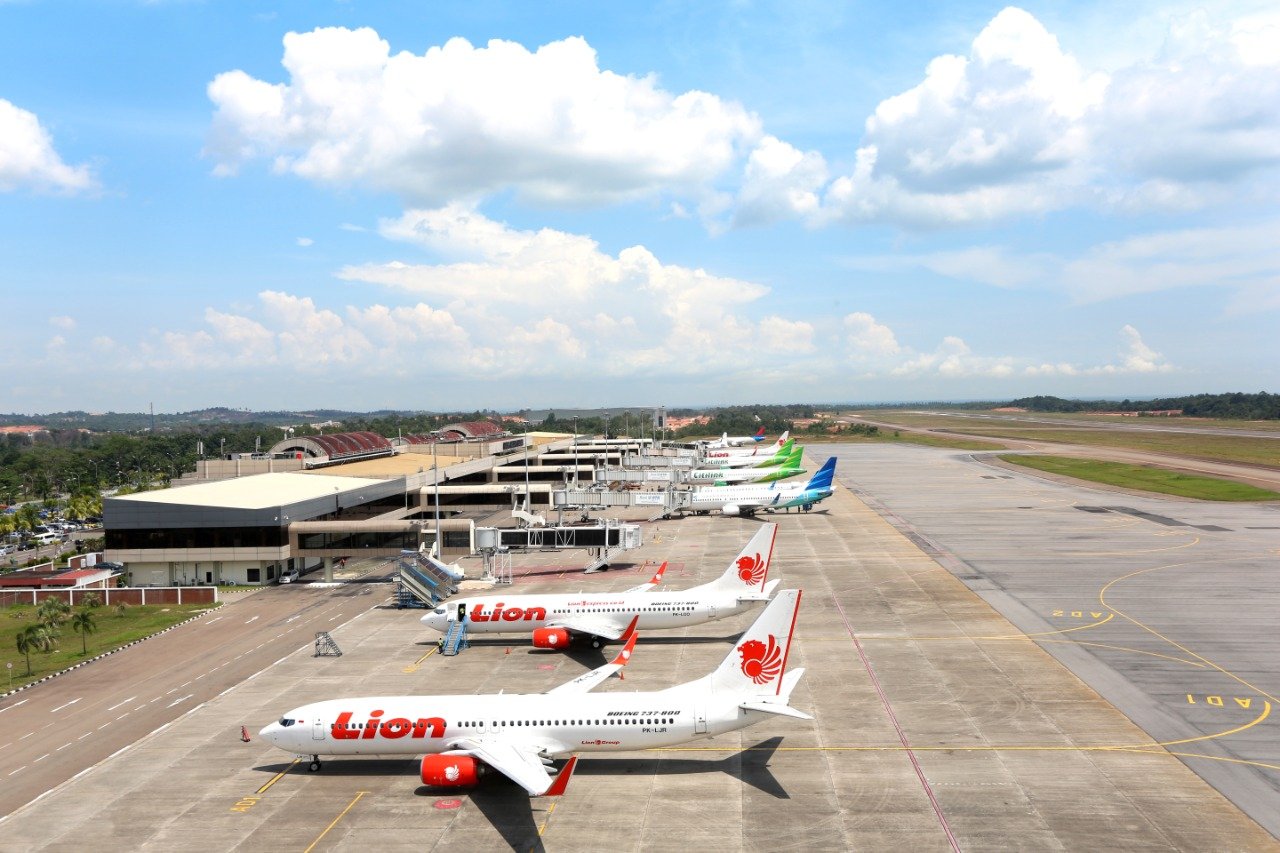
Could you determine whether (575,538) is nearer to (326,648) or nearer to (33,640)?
(326,648)

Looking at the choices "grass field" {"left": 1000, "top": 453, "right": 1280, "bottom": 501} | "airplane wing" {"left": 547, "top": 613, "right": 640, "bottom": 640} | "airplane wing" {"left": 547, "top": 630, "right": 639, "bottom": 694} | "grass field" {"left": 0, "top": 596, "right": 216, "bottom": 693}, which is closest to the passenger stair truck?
→ "airplane wing" {"left": 547, "top": 613, "right": 640, "bottom": 640}

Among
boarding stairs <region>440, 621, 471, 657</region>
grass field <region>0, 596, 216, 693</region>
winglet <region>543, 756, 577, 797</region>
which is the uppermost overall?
winglet <region>543, 756, 577, 797</region>

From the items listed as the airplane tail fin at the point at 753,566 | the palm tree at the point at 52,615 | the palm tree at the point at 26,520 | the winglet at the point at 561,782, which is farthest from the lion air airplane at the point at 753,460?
the winglet at the point at 561,782

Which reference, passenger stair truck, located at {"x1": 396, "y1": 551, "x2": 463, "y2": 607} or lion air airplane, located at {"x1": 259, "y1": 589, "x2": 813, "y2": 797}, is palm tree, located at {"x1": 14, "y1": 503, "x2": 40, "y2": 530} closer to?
passenger stair truck, located at {"x1": 396, "y1": 551, "x2": 463, "y2": 607}

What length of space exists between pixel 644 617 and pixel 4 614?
63.9 m

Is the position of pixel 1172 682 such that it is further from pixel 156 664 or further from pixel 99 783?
pixel 156 664

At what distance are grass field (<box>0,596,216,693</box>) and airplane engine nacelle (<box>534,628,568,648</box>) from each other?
113ft

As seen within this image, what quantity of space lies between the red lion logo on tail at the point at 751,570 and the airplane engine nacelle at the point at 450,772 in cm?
2223

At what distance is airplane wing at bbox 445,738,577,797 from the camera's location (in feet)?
89.2

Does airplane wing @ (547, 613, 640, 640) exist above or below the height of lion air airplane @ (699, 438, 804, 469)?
below

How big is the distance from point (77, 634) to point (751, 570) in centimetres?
5656

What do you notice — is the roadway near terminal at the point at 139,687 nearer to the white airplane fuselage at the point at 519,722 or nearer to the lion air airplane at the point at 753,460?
the white airplane fuselage at the point at 519,722

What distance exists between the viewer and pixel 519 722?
106ft

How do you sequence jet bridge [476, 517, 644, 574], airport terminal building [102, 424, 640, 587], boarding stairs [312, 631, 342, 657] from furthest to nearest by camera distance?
airport terminal building [102, 424, 640, 587] → jet bridge [476, 517, 644, 574] → boarding stairs [312, 631, 342, 657]
